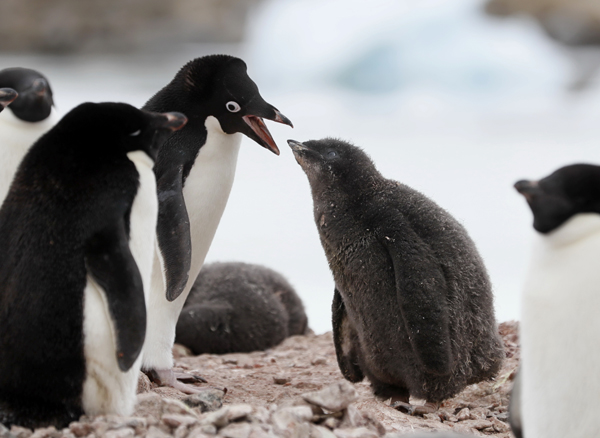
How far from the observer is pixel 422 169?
43.0ft

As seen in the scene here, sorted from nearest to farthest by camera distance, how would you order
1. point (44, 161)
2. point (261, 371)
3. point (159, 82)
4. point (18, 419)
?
point (18, 419) < point (44, 161) < point (261, 371) < point (159, 82)

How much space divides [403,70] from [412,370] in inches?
956

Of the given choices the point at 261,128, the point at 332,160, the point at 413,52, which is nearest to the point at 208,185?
the point at 261,128

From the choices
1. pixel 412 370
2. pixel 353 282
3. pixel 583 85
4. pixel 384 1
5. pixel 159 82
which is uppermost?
pixel 384 1

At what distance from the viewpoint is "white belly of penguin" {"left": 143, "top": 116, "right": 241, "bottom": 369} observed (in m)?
3.32

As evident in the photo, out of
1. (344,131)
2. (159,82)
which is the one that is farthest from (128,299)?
(159,82)

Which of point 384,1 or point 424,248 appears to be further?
point 384,1

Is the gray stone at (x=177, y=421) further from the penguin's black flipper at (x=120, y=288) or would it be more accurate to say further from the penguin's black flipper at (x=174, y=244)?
the penguin's black flipper at (x=174, y=244)

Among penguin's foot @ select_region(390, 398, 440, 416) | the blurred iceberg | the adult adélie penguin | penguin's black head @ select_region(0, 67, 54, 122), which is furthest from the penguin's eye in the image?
the blurred iceberg

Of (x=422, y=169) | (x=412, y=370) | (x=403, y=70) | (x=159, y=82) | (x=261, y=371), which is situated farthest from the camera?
(x=403, y=70)

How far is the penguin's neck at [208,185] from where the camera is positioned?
3443mm

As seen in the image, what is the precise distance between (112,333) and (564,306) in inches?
50.4

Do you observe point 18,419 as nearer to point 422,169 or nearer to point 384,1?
point 422,169

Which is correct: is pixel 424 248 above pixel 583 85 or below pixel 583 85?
below
